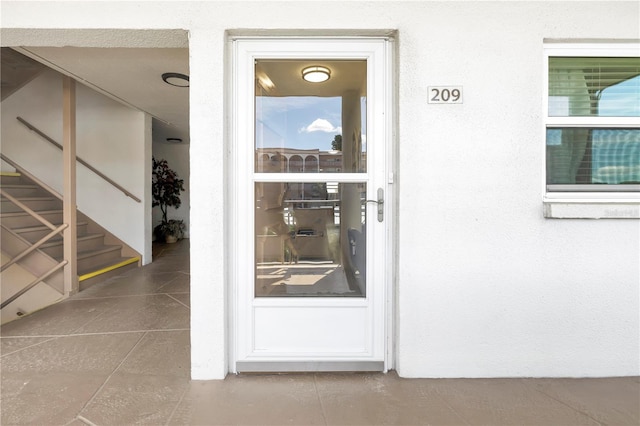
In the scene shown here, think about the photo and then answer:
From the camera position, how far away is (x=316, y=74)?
188 centimetres

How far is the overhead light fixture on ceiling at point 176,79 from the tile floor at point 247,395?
2.46 m

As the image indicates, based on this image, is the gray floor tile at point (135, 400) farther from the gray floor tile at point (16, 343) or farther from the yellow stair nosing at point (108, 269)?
the yellow stair nosing at point (108, 269)

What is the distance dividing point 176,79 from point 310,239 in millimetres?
2393

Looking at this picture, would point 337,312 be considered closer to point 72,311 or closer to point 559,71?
point 559,71

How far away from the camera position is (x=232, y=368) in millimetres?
1886

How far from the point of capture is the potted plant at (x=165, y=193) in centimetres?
679

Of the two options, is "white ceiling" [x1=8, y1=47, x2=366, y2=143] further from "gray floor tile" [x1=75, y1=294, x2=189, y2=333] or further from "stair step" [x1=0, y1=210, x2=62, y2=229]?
"gray floor tile" [x1=75, y1=294, x2=189, y2=333]

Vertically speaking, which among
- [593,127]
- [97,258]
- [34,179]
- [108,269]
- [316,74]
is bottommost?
[108,269]

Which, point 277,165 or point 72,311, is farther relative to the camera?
point 72,311

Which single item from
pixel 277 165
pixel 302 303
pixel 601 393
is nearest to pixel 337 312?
pixel 302 303

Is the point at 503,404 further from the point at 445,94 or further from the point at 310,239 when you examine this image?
the point at 445,94

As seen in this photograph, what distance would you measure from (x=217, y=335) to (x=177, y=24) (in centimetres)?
184

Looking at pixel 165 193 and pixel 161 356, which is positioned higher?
pixel 165 193

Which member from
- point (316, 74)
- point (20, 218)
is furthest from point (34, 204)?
point (316, 74)
